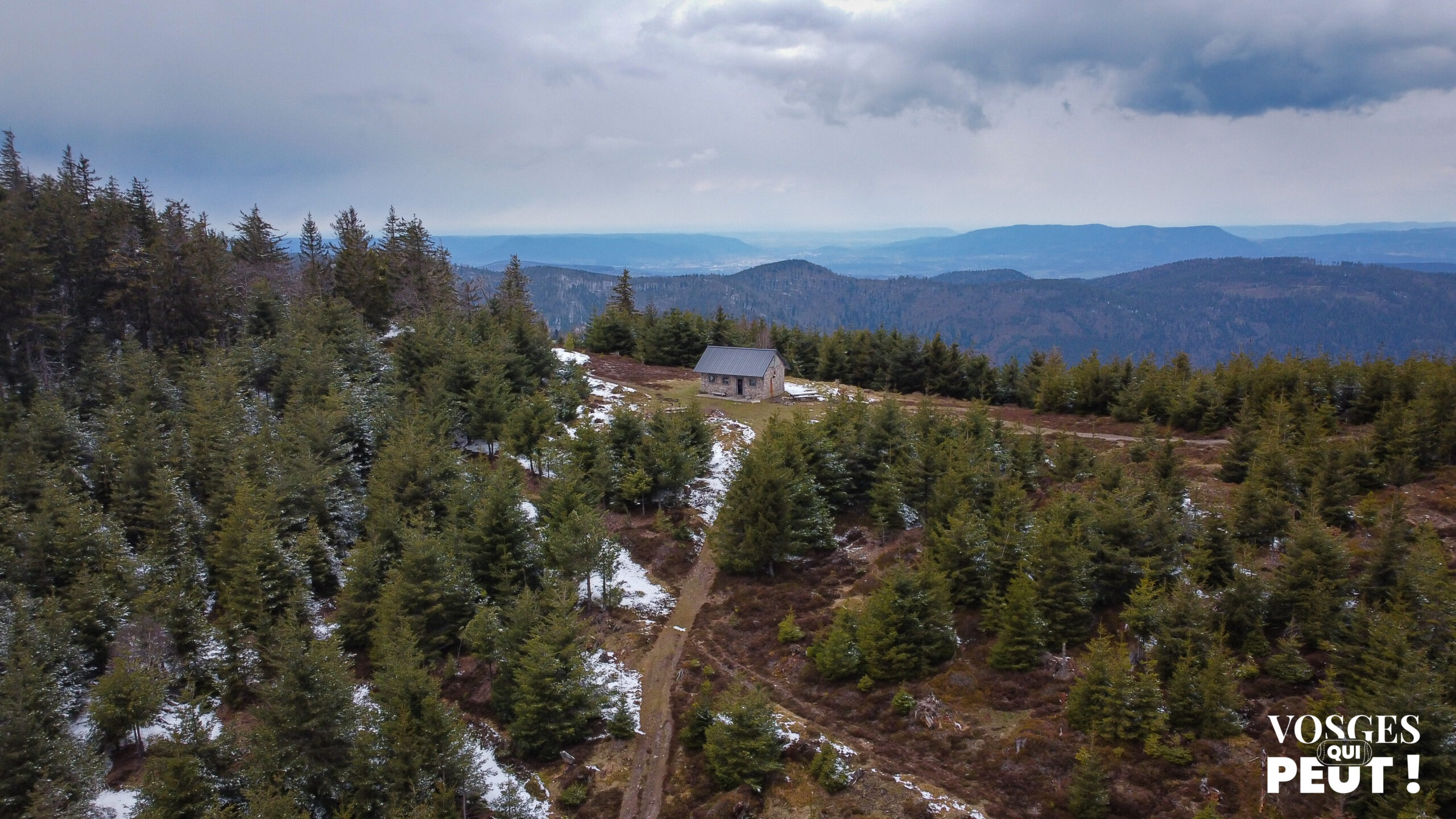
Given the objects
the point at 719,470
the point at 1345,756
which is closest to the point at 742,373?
the point at 719,470

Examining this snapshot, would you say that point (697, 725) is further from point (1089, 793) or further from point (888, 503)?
point (888, 503)

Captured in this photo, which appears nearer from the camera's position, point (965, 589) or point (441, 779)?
point (441, 779)

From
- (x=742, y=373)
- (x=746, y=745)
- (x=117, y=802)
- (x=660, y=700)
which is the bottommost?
(x=117, y=802)

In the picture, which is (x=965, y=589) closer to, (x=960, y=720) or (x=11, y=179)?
(x=960, y=720)

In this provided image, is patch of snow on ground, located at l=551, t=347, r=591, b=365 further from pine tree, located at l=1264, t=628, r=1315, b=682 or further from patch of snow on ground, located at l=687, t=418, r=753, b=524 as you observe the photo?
pine tree, located at l=1264, t=628, r=1315, b=682

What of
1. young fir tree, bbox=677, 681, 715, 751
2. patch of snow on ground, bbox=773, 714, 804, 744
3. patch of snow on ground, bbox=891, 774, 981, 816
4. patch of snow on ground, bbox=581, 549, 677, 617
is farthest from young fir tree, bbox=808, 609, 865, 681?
patch of snow on ground, bbox=581, 549, 677, 617

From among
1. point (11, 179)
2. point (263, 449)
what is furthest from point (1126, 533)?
point (11, 179)
